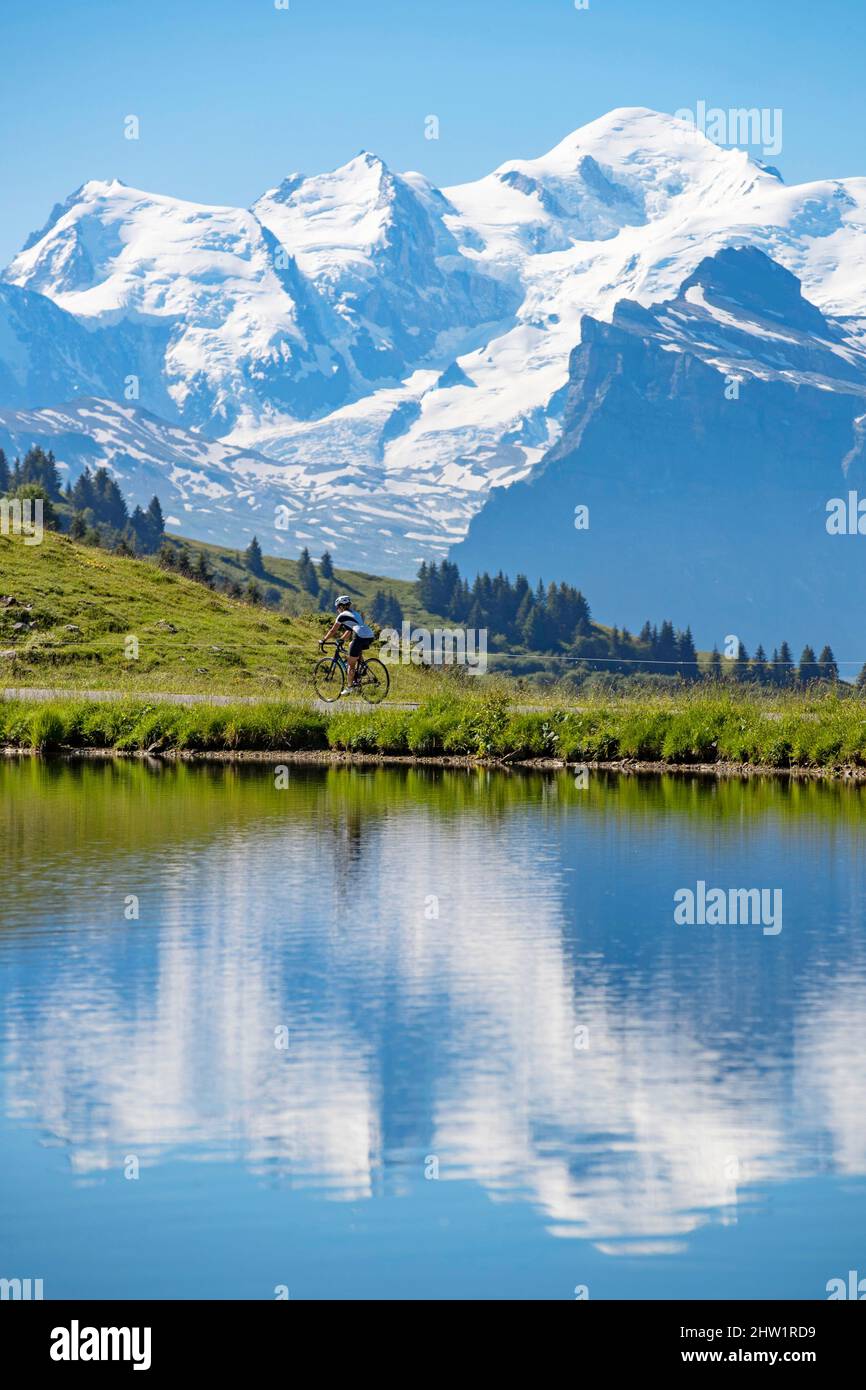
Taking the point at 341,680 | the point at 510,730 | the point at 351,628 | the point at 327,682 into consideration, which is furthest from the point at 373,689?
the point at 510,730

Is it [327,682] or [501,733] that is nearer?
[501,733]

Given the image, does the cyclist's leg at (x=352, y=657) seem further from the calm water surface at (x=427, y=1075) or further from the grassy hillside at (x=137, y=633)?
the calm water surface at (x=427, y=1075)

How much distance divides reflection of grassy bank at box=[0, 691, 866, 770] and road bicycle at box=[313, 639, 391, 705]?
1.31m

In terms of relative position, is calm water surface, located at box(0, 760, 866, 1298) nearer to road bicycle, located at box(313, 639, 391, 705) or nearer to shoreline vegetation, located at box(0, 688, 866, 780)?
shoreline vegetation, located at box(0, 688, 866, 780)

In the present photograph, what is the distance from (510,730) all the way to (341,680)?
8.89m

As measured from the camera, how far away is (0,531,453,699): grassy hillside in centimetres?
7619

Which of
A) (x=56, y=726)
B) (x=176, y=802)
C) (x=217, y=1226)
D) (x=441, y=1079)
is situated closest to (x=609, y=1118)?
(x=441, y=1079)

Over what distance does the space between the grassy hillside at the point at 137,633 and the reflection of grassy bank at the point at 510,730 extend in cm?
863

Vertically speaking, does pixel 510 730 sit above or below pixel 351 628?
below

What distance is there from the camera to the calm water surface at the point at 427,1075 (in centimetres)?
1388

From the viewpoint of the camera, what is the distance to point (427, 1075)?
18.0 metres

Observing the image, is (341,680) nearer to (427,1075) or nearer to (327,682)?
(327,682)

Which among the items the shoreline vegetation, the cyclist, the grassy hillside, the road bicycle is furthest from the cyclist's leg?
the grassy hillside
